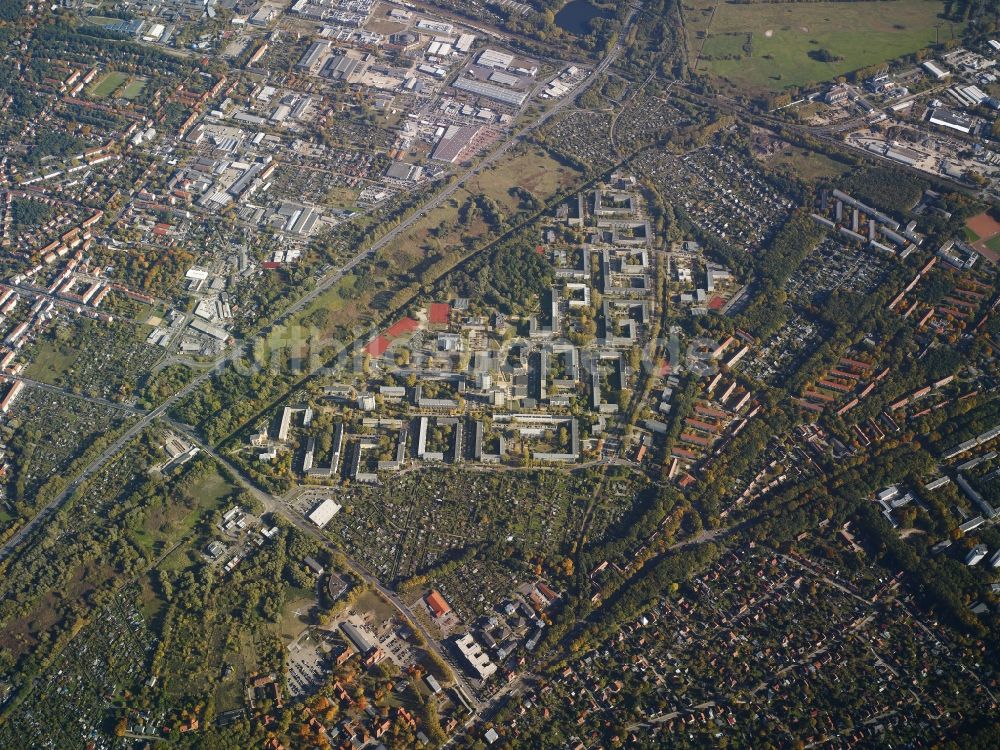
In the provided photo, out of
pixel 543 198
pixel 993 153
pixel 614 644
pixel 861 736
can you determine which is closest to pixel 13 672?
pixel 614 644

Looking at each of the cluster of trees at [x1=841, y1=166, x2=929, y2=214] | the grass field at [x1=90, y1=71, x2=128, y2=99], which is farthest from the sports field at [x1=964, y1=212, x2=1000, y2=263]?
the grass field at [x1=90, y1=71, x2=128, y2=99]

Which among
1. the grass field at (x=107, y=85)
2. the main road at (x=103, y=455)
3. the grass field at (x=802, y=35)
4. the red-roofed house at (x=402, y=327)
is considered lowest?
the main road at (x=103, y=455)

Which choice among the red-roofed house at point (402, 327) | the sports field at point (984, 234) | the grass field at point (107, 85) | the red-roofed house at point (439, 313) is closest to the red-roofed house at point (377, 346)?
the red-roofed house at point (402, 327)

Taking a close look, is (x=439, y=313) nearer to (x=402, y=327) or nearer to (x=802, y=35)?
(x=402, y=327)

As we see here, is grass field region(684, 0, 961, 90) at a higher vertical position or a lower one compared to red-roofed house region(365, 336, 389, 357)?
higher

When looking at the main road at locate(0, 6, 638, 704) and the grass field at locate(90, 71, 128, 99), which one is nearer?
the main road at locate(0, 6, 638, 704)

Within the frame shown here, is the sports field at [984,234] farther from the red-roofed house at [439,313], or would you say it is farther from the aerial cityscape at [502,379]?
the red-roofed house at [439,313]

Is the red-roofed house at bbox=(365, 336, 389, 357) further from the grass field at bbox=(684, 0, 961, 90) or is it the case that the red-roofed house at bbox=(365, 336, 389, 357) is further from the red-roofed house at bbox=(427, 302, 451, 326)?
the grass field at bbox=(684, 0, 961, 90)
